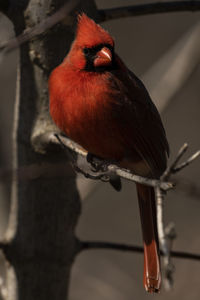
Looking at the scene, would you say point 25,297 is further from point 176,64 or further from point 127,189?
point 127,189

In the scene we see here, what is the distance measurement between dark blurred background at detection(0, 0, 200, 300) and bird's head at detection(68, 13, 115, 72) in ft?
4.39

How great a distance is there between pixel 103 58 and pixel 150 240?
2.90 feet

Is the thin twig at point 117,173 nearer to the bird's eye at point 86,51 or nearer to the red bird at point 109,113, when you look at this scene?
the red bird at point 109,113

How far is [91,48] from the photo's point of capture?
303cm

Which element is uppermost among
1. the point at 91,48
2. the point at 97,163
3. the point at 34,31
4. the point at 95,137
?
the point at 34,31

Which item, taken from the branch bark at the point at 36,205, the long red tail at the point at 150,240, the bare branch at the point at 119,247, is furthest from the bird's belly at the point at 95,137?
the bare branch at the point at 119,247

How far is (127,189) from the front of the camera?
21.1ft

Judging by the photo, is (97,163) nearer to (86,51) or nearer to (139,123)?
(139,123)

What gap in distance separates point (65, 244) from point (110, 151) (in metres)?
0.47

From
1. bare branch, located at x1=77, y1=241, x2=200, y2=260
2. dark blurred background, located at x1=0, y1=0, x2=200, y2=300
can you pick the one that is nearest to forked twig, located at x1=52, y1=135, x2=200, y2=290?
bare branch, located at x1=77, y1=241, x2=200, y2=260

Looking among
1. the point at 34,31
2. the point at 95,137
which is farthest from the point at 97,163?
the point at 34,31

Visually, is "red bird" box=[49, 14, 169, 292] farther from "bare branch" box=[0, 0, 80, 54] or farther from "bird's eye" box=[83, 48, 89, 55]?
"bare branch" box=[0, 0, 80, 54]

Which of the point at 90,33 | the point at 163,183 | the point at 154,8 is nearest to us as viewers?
the point at 163,183

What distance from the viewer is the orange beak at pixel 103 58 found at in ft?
9.68
